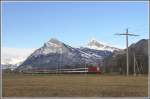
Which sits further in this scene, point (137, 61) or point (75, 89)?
point (137, 61)

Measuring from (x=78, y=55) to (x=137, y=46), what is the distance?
108 m

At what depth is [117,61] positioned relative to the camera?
97000mm

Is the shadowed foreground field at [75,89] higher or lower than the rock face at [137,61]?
lower

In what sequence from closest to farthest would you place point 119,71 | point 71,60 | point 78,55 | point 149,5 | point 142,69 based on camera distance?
point 149,5 → point 142,69 → point 119,71 → point 71,60 → point 78,55

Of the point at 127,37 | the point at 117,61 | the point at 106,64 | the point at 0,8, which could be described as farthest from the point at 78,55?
the point at 0,8

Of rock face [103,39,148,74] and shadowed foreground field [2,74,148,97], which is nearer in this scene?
shadowed foreground field [2,74,148,97]

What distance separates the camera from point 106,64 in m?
112

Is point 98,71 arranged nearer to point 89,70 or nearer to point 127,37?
point 89,70

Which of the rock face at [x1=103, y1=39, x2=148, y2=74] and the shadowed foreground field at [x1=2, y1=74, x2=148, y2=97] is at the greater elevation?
the rock face at [x1=103, y1=39, x2=148, y2=74]

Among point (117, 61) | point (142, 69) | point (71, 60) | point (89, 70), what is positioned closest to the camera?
point (142, 69)

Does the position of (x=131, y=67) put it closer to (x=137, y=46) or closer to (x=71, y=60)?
(x=137, y=46)

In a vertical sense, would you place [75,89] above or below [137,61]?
below

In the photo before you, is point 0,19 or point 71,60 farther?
point 71,60

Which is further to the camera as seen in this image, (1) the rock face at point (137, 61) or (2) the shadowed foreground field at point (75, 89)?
(1) the rock face at point (137, 61)
